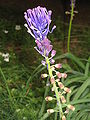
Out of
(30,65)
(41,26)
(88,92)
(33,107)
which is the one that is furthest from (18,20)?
(41,26)

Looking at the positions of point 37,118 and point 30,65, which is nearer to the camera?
point 37,118

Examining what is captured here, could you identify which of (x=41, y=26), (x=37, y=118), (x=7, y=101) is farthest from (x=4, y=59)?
(x=41, y=26)

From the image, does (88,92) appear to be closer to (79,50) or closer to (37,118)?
(37,118)

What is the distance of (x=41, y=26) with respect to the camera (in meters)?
2.41

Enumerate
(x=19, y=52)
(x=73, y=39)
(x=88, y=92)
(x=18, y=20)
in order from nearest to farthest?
(x=88, y=92), (x=19, y=52), (x=73, y=39), (x=18, y=20)

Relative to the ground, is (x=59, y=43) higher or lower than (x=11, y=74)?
higher

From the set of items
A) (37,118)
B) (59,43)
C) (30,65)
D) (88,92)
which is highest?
(59,43)

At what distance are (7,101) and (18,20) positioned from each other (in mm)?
2993

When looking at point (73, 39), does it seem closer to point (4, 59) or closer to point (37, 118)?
point (4, 59)

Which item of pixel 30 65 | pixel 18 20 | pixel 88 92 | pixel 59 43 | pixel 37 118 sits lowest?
pixel 37 118

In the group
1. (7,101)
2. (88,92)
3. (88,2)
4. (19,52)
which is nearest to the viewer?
(88,92)

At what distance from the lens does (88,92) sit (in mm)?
3928

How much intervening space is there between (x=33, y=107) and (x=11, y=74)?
2.82 feet

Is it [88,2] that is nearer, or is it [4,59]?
[4,59]
